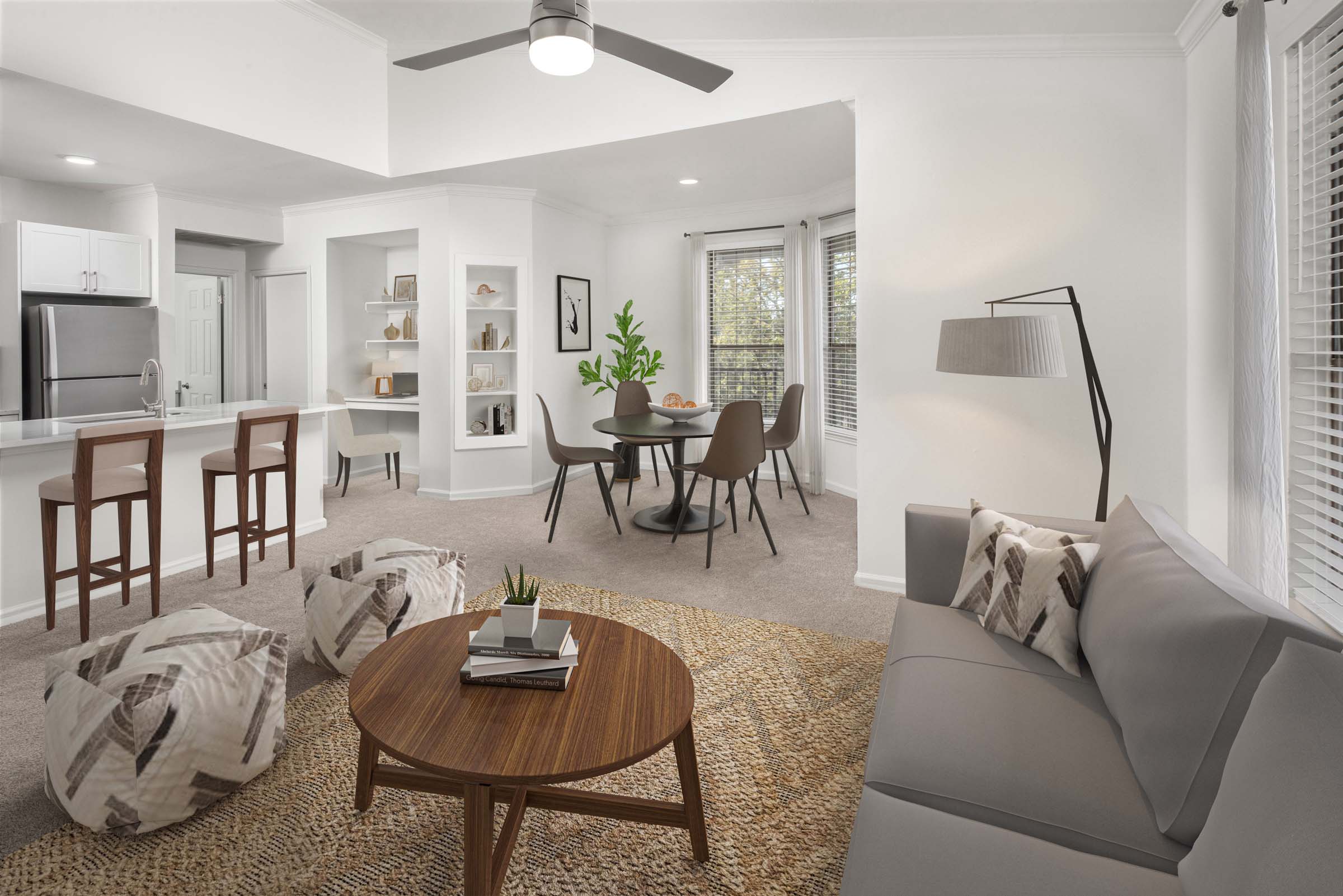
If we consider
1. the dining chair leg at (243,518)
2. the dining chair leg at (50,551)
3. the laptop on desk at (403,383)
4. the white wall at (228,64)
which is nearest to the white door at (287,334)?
the laptop on desk at (403,383)

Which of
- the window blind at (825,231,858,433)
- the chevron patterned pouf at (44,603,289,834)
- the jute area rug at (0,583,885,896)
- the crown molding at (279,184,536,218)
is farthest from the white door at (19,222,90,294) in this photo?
the window blind at (825,231,858,433)

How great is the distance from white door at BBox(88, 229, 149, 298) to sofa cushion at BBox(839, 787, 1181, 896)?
630 cm

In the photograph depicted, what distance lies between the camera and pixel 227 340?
647 centimetres

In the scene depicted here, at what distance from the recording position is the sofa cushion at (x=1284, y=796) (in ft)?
2.57

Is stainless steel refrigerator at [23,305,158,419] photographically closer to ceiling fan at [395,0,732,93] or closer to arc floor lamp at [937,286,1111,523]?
ceiling fan at [395,0,732,93]

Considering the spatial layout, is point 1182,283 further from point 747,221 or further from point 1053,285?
point 747,221

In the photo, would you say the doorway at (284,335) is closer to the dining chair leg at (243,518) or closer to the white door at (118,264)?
the white door at (118,264)

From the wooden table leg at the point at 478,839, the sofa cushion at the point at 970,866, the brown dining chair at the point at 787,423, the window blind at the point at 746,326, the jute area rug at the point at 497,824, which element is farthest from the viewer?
the window blind at the point at 746,326

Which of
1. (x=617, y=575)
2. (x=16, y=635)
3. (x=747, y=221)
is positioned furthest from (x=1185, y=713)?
(x=747, y=221)

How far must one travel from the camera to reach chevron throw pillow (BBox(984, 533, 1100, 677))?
1827 millimetres

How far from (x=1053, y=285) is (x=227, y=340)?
6.72 meters

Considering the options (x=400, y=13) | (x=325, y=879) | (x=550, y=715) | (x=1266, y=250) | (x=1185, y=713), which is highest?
(x=400, y=13)

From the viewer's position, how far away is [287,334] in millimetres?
6422

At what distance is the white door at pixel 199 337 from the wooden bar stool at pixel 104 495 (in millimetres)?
3356
